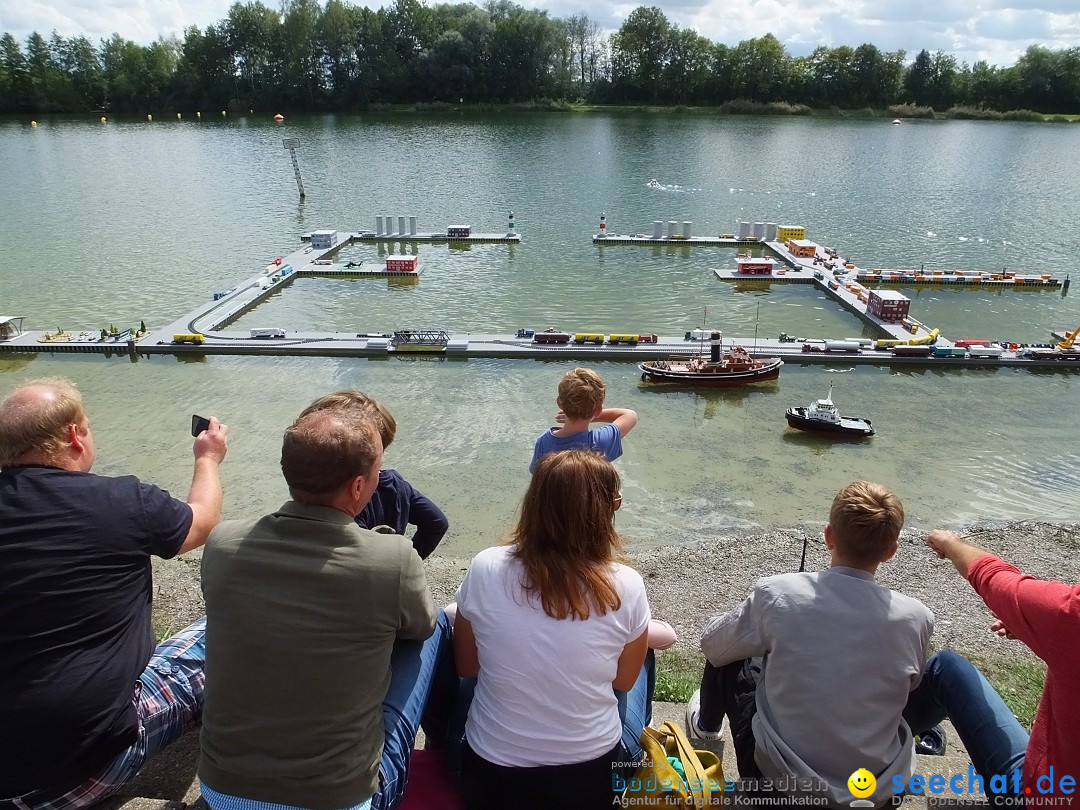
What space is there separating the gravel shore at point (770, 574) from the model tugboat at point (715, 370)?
833cm

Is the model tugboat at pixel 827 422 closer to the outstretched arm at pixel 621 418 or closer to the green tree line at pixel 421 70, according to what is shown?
the outstretched arm at pixel 621 418

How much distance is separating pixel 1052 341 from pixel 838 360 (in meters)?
7.38

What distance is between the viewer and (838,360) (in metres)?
20.6

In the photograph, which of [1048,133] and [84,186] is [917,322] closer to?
[84,186]

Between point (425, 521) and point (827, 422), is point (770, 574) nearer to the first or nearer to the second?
point (425, 521)

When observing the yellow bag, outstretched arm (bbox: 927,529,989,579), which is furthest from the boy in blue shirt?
the yellow bag

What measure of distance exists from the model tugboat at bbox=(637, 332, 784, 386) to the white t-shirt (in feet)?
54.1

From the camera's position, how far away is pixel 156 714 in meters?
3.04

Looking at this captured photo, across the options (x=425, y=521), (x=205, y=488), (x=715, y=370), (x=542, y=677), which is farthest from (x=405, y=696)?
(x=715, y=370)

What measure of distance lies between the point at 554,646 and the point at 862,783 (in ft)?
4.32

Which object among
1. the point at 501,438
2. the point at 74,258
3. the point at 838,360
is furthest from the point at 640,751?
the point at 74,258

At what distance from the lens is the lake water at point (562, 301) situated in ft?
45.2

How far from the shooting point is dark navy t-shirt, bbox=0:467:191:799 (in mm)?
2500

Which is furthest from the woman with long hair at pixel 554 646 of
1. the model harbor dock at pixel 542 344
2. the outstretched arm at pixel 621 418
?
the model harbor dock at pixel 542 344
